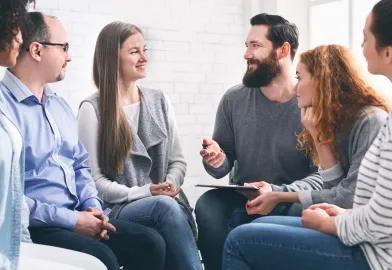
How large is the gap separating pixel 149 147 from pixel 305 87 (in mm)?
881

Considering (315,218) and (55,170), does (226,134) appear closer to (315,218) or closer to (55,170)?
(55,170)

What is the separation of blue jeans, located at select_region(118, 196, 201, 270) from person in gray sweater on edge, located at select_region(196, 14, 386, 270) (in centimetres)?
16

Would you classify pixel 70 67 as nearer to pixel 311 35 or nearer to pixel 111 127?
pixel 111 127

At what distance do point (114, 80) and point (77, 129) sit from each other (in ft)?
1.15

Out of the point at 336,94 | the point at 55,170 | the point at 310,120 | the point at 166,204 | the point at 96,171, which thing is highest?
the point at 336,94

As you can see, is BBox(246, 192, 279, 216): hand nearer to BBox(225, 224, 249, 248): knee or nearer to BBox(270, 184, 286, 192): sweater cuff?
BBox(270, 184, 286, 192): sweater cuff

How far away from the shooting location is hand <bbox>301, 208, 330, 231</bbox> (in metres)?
1.99

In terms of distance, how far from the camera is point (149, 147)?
3184 mm

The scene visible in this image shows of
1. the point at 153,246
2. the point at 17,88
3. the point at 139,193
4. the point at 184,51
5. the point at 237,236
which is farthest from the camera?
the point at 184,51

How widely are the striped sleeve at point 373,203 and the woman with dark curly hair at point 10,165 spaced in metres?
0.89

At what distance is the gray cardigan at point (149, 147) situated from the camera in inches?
123

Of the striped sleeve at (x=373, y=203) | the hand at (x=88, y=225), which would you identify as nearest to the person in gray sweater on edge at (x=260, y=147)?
the hand at (x=88, y=225)

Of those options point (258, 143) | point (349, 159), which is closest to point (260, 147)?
point (258, 143)

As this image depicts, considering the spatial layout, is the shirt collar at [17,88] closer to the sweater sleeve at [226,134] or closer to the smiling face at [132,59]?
the smiling face at [132,59]
